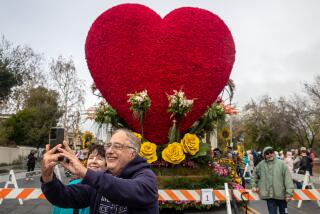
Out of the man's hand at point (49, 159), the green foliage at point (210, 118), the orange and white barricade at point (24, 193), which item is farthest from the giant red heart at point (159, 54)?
the man's hand at point (49, 159)

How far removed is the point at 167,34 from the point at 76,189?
22.8ft

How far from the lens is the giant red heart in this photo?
29.1ft

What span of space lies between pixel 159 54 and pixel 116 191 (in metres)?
7.22

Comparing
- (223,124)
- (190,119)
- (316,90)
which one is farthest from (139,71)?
(316,90)

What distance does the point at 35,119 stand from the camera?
39.8 m

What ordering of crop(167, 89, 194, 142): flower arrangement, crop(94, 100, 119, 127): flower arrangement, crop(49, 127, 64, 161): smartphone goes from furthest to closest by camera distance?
1. crop(94, 100, 119, 127): flower arrangement
2. crop(167, 89, 194, 142): flower arrangement
3. crop(49, 127, 64, 161): smartphone

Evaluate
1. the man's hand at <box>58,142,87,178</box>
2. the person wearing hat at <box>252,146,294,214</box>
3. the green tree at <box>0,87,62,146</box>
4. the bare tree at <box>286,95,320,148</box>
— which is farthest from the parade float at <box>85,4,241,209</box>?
the bare tree at <box>286,95,320,148</box>

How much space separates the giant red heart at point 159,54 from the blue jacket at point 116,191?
21.4 feet

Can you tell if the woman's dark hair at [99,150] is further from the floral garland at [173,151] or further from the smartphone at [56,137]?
the floral garland at [173,151]

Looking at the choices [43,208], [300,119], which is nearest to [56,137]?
[43,208]

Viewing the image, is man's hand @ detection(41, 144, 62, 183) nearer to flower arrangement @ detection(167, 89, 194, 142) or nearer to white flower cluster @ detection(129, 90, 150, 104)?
white flower cluster @ detection(129, 90, 150, 104)

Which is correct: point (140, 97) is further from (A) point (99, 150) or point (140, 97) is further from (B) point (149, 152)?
(A) point (99, 150)

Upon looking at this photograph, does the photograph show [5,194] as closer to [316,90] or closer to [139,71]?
[139,71]

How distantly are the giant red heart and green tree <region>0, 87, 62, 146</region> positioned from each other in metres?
32.3
